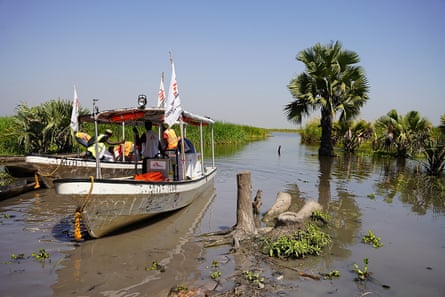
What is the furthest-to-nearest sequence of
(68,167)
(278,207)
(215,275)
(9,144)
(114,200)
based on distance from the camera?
(9,144), (68,167), (278,207), (114,200), (215,275)

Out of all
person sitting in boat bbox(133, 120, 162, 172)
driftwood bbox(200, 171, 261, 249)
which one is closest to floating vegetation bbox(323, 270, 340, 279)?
driftwood bbox(200, 171, 261, 249)

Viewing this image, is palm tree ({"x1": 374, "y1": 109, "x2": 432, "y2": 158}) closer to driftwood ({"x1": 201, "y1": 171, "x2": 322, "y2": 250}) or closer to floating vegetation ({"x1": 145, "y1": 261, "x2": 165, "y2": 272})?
driftwood ({"x1": 201, "y1": 171, "x2": 322, "y2": 250})

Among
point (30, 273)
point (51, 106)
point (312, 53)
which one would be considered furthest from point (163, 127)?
point (312, 53)

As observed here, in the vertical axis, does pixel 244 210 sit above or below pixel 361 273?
above

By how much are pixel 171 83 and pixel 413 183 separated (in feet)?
37.5

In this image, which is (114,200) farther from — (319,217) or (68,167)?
(68,167)

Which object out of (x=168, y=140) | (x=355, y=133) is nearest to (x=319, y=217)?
(x=168, y=140)

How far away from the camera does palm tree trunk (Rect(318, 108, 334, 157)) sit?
73.8ft

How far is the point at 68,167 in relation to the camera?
1160cm

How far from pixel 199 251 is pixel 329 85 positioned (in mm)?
17650

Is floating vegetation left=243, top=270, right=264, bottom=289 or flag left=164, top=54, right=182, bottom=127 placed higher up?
flag left=164, top=54, right=182, bottom=127

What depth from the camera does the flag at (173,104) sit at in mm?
7639

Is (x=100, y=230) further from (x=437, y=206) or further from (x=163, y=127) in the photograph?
(x=437, y=206)

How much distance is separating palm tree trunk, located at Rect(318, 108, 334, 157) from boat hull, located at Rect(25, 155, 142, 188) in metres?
14.5
